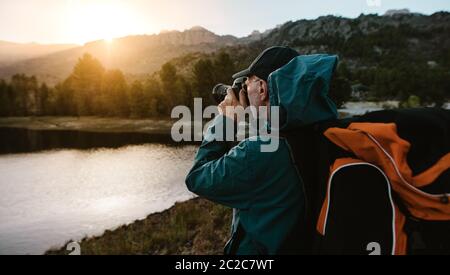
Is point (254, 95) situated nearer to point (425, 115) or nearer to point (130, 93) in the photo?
point (425, 115)

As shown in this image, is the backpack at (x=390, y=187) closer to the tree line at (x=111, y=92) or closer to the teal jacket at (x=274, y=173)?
the teal jacket at (x=274, y=173)

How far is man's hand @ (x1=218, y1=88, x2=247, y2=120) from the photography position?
7.32ft

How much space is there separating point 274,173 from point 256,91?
1.53ft

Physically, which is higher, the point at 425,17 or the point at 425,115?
the point at 425,17

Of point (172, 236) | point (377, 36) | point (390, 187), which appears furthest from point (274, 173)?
point (377, 36)

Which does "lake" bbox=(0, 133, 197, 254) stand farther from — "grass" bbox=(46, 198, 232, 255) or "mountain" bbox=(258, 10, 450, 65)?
"mountain" bbox=(258, 10, 450, 65)

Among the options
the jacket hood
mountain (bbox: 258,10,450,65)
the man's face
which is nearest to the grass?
the man's face

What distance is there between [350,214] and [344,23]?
190823 millimetres

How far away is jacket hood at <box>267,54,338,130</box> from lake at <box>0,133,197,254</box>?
11.1 metres

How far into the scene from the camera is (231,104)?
2.28 metres

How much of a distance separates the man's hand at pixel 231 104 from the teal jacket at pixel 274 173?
0.30 metres
